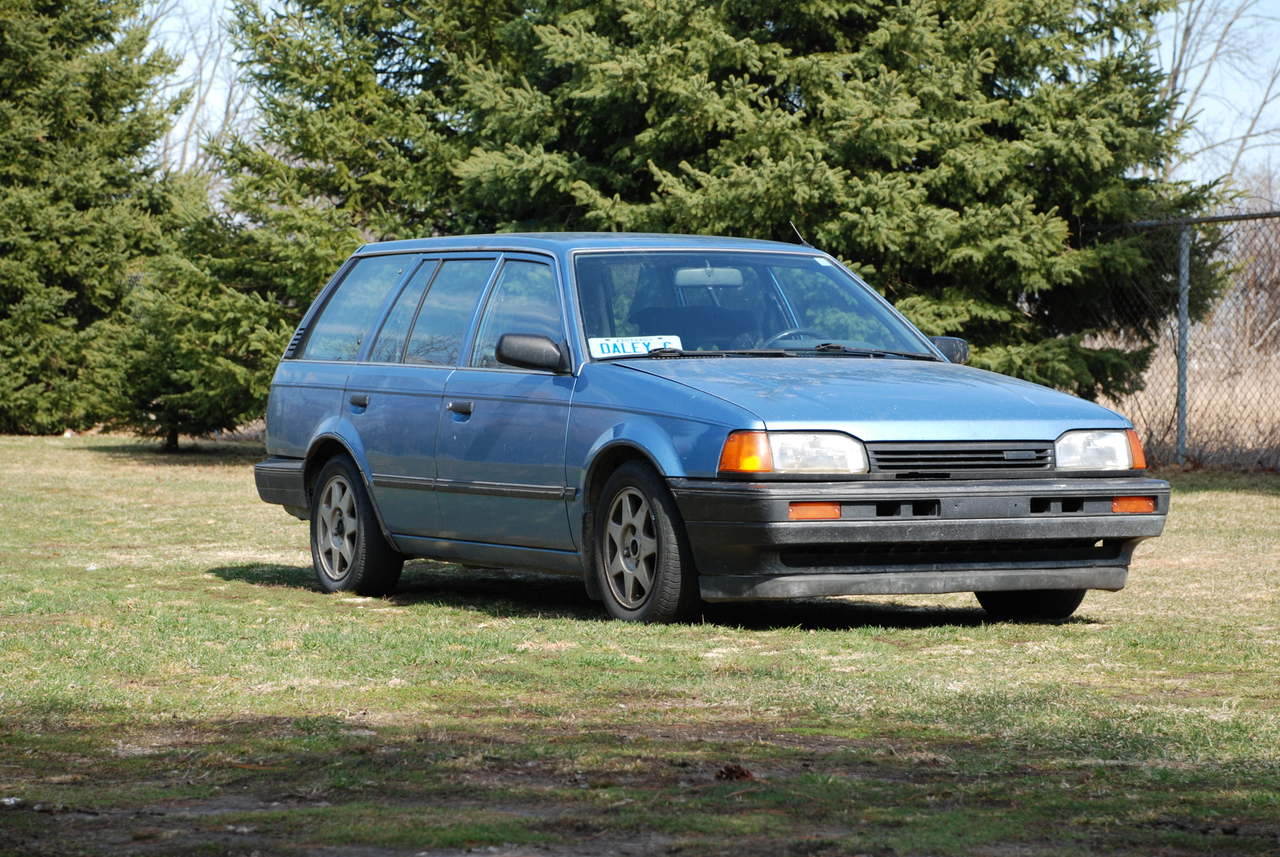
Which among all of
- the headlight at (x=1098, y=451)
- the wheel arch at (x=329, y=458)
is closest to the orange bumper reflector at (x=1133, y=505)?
the headlight at (x=1098, y=451)

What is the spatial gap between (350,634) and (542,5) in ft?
49.9

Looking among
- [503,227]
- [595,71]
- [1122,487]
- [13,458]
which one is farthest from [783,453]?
[13,458]

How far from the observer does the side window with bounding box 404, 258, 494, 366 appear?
8.73 metres

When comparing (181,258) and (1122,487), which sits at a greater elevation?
(181,258)

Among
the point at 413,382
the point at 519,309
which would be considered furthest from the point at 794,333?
the point at 413,382

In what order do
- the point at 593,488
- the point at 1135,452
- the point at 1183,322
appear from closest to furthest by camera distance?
1. the point at 1135,452
2. the point at 593,488
3. the point at 1183,322

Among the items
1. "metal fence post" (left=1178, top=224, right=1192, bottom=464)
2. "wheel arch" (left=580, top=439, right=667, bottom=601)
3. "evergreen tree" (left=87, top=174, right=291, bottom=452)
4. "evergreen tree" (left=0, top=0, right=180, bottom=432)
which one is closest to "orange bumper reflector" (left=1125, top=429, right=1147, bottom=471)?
"wheel arch" (left=580, top=439, right=667, bottom=601)

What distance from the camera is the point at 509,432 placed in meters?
8.10

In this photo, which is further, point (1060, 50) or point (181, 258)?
point (181, 258)

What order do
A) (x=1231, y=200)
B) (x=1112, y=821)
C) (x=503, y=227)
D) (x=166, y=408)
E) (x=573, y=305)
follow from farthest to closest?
1. (x=166, y=408)
2. (x=503, y=227)
3. (x=1231, y=200)
4. (x=573, y=305)
5. (x=1112, y=821)

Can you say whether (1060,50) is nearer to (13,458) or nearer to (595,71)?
(595,71)

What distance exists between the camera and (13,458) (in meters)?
23.6

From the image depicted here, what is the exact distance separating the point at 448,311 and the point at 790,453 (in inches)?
97.5

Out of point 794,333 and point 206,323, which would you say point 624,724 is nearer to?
point 794,333
